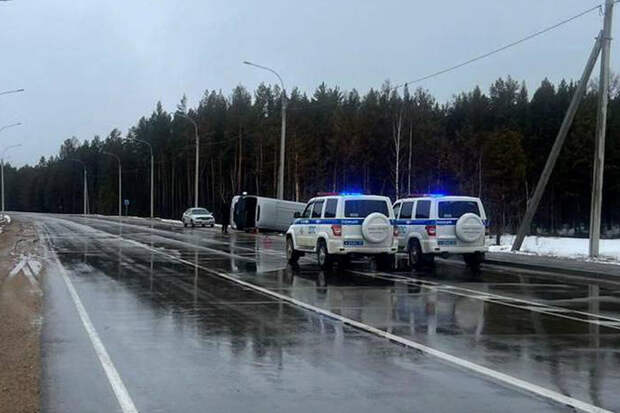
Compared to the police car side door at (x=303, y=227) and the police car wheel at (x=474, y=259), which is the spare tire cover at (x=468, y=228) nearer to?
the police car wheel at (x=474, y=259)

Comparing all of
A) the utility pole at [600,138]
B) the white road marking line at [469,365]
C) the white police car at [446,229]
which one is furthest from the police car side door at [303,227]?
the utility pole at [600,138]

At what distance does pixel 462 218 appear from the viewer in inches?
798

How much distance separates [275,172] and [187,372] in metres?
80.7

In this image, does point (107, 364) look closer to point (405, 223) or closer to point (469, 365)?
point (469, 365)

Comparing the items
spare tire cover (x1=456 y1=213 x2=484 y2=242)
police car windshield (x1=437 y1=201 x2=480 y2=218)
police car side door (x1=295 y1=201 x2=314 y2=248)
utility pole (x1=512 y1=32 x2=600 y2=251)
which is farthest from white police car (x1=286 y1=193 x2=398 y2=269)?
utility pole (x1=512 y1=32 x2=600 y2=251)

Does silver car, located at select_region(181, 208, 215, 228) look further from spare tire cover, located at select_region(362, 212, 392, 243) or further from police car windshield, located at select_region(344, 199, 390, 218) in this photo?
spare tire cover, located at select_region(362, 212, 392, 243)

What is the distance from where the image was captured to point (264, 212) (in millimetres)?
47812

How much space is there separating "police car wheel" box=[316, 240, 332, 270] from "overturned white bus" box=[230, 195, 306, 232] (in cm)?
2664

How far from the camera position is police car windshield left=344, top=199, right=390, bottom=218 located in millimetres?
19922

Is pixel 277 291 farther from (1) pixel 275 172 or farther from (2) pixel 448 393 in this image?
(1) pixel 275 172

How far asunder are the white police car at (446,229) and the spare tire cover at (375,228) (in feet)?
4.92

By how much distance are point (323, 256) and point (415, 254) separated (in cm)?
283

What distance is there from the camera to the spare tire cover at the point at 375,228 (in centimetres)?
1952

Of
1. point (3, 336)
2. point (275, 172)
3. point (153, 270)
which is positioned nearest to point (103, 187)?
point (275, 172)
